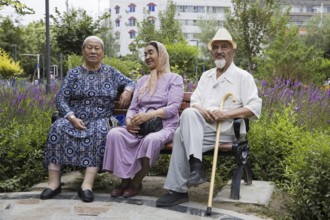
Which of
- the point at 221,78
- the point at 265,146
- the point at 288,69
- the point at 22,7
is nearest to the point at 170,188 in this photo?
the point at 221,78

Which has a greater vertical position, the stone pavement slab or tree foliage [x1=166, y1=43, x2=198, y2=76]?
tree foliage [x1=166, y1=43, x2=198, y2=76]

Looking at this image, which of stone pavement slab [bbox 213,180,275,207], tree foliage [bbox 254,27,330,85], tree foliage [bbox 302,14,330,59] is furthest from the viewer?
tree foliage [bbox 302,14,330,59]

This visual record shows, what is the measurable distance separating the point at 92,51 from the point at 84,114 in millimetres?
652

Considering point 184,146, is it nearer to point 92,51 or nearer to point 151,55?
point 151,55

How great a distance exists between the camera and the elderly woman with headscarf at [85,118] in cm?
467

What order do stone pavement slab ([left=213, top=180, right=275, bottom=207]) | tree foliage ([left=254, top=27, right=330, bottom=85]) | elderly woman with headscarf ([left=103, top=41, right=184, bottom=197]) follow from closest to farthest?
1. stone pavement slab ([left=213, top=180, right=275, bottom=207])
2. elderly woman with headscarf ([left=103, top=41, right=184, bottom=197])
3. tree foliage ([left=254, top=27, right=330, bottom=85])

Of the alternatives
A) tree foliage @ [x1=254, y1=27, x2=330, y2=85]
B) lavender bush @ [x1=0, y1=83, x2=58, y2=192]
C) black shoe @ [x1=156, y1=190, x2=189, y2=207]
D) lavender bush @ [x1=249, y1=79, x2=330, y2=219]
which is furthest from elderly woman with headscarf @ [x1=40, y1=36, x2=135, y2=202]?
tree foliage @ [x1=254, y1=27, x2=330, y2=85]

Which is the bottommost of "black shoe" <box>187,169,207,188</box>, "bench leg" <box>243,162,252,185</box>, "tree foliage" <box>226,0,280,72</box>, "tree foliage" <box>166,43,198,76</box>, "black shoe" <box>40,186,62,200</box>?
"black shoe" <box>40,186,62,200</box>

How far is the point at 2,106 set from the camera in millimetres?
6055

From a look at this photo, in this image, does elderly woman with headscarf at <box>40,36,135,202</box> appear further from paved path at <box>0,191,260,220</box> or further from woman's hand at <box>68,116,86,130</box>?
paved path at <box>0,191,260,220</box>

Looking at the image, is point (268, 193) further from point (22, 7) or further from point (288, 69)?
point (288, 69)

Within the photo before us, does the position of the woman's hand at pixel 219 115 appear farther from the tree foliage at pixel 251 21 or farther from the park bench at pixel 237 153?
the tree foliage at pixel 251 21

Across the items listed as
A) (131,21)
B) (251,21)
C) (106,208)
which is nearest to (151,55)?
(106,208)

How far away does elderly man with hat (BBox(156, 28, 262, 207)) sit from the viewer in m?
4.26
